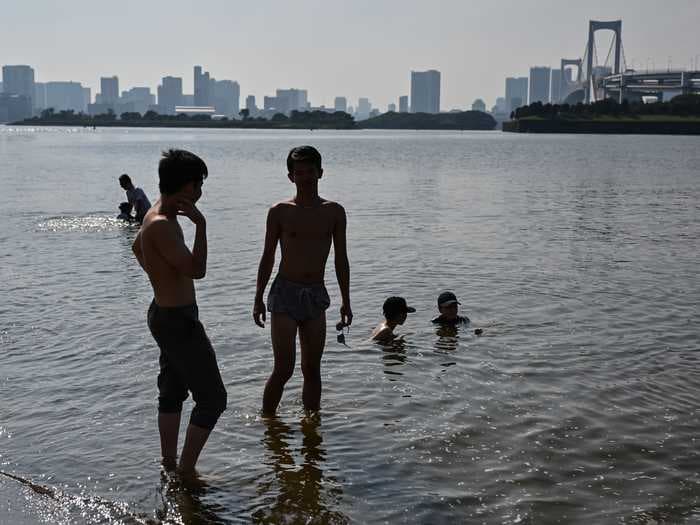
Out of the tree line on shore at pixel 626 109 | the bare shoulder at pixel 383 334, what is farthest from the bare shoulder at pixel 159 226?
the tree line on shore at pixel 626 109

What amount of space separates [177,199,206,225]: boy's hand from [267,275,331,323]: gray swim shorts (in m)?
1.38

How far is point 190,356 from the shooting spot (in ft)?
17.4

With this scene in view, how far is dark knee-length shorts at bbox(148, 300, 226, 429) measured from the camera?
5270mm

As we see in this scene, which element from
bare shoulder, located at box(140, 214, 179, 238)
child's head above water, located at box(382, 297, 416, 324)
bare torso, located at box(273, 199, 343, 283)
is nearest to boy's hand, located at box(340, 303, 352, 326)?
bare torso, located at box(273, 199, 343, 283)

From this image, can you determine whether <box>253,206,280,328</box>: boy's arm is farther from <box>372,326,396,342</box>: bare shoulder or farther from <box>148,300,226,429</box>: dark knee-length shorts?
<box>372,326,396,342</box>: bare shoulder

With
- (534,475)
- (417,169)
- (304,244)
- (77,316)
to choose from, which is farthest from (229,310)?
(417,169)

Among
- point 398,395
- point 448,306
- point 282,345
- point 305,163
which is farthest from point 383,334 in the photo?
point 305,163

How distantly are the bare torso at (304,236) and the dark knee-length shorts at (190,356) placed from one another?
3.83 ft

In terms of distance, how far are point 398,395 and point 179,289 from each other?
11.0ft

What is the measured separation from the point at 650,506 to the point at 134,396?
4.71 m

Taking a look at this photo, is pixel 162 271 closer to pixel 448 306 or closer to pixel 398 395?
pixel 398 395

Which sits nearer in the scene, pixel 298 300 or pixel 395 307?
pixel 298 300

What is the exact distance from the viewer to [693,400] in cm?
787

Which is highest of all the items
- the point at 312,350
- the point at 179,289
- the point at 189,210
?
the point at 189,210
